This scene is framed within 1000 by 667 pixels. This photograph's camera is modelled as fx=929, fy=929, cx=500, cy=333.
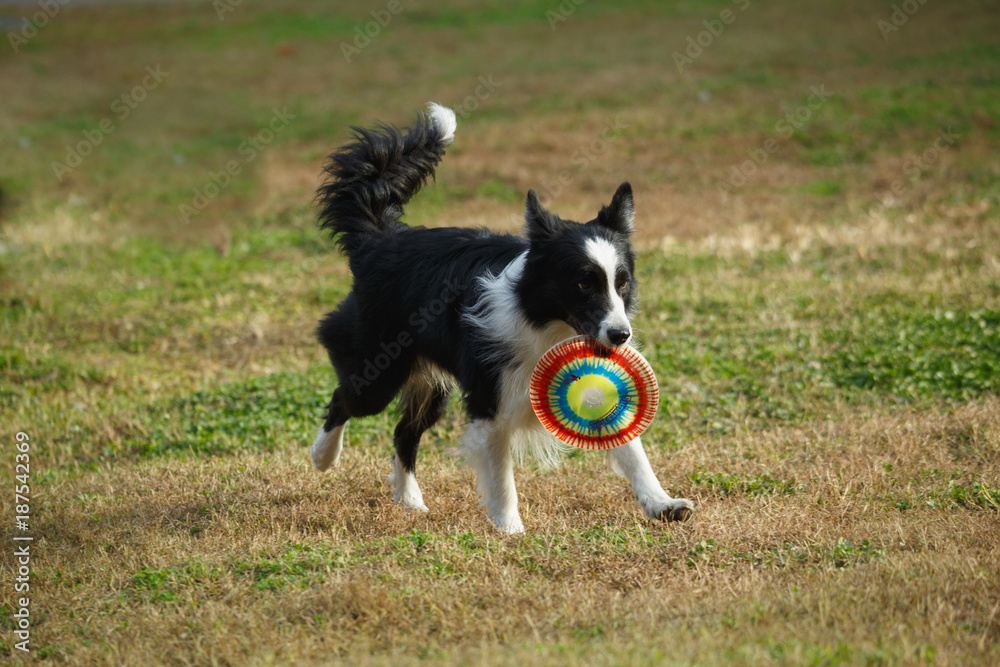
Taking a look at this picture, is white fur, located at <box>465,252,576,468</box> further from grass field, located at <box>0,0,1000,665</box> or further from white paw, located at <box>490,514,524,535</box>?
grass field, located at <box>0,0,1000,665</box>

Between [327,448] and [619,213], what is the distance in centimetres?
256

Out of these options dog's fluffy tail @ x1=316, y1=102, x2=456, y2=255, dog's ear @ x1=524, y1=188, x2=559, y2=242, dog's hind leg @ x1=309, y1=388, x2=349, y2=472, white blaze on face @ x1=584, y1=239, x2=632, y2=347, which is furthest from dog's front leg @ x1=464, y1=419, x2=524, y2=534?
dog's fluffy tail @ x1=316, y1=102, x2=456, y2=255

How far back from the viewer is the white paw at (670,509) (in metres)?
4.93

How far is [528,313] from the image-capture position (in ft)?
16.4

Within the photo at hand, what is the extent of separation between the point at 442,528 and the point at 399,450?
80cm

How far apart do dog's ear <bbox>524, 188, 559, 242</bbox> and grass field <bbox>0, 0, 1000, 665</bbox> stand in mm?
1592

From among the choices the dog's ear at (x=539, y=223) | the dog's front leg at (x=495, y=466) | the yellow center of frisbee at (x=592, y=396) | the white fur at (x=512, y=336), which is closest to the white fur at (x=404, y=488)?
the dog's front leg at (x=495, y=466)

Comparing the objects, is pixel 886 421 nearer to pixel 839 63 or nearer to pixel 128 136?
pixel 128 136

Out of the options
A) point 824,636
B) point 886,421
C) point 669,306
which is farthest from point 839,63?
point 824,636

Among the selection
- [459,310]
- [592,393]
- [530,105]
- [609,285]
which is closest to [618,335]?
[609,285]

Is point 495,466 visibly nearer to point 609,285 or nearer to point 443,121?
point 609,285

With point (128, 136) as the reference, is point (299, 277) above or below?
above

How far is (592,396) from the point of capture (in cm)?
493

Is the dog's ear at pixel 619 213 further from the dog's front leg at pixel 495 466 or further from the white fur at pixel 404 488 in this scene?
the white fur at pixel 404 488
